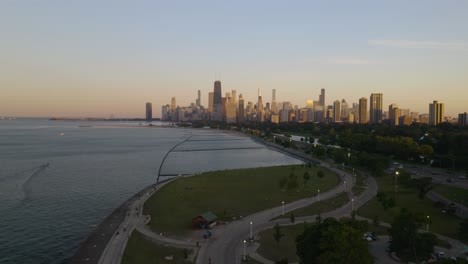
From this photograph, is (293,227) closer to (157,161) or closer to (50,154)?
(157,161)

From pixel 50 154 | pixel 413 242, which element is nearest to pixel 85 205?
pixel 413 242

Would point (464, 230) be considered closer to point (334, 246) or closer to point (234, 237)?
point (334, 246)

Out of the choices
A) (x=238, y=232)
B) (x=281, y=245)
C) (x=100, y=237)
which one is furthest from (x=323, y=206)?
(x=100, y=237)

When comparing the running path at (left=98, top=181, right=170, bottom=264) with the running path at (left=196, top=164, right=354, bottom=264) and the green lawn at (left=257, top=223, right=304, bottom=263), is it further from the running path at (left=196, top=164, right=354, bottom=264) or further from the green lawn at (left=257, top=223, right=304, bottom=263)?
the green lawn at (left=257, top=223, right=304, bottom=263)

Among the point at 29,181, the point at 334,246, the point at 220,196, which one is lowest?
the point at 29,181

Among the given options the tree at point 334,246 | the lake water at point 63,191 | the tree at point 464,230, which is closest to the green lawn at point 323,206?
the tree at point 464,230
